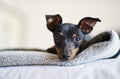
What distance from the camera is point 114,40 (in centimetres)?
92

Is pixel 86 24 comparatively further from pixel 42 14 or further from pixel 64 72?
pixel 42 14

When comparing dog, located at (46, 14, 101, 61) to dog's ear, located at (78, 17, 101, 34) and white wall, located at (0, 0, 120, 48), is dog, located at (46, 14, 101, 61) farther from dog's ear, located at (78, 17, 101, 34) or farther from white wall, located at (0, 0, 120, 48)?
white wall, located at (0, 0, 120, 48)

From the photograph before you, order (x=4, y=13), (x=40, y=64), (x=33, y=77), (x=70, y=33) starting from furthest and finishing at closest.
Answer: (x=4, y=13) < (x=70, y=33) < (x=40, y=64) < (x=33, y=77)

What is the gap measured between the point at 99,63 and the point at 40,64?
0.72 ft

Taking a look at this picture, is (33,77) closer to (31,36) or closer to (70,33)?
(70,33)

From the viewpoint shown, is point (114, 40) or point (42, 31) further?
point (42, 31)

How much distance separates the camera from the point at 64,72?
2.46ft

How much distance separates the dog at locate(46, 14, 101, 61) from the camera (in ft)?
3.38

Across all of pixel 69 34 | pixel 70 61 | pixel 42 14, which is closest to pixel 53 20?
pixel 69 34

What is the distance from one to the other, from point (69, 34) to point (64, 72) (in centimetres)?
36

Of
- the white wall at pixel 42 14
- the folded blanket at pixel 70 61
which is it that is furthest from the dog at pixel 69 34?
the white wall at pixel 42 14

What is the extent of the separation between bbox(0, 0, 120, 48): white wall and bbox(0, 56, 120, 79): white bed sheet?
1.68 metres

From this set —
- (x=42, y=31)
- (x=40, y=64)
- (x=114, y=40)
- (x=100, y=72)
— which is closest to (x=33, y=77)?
(x=40, y=64)

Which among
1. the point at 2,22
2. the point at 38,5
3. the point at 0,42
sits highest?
the point at 38,5
